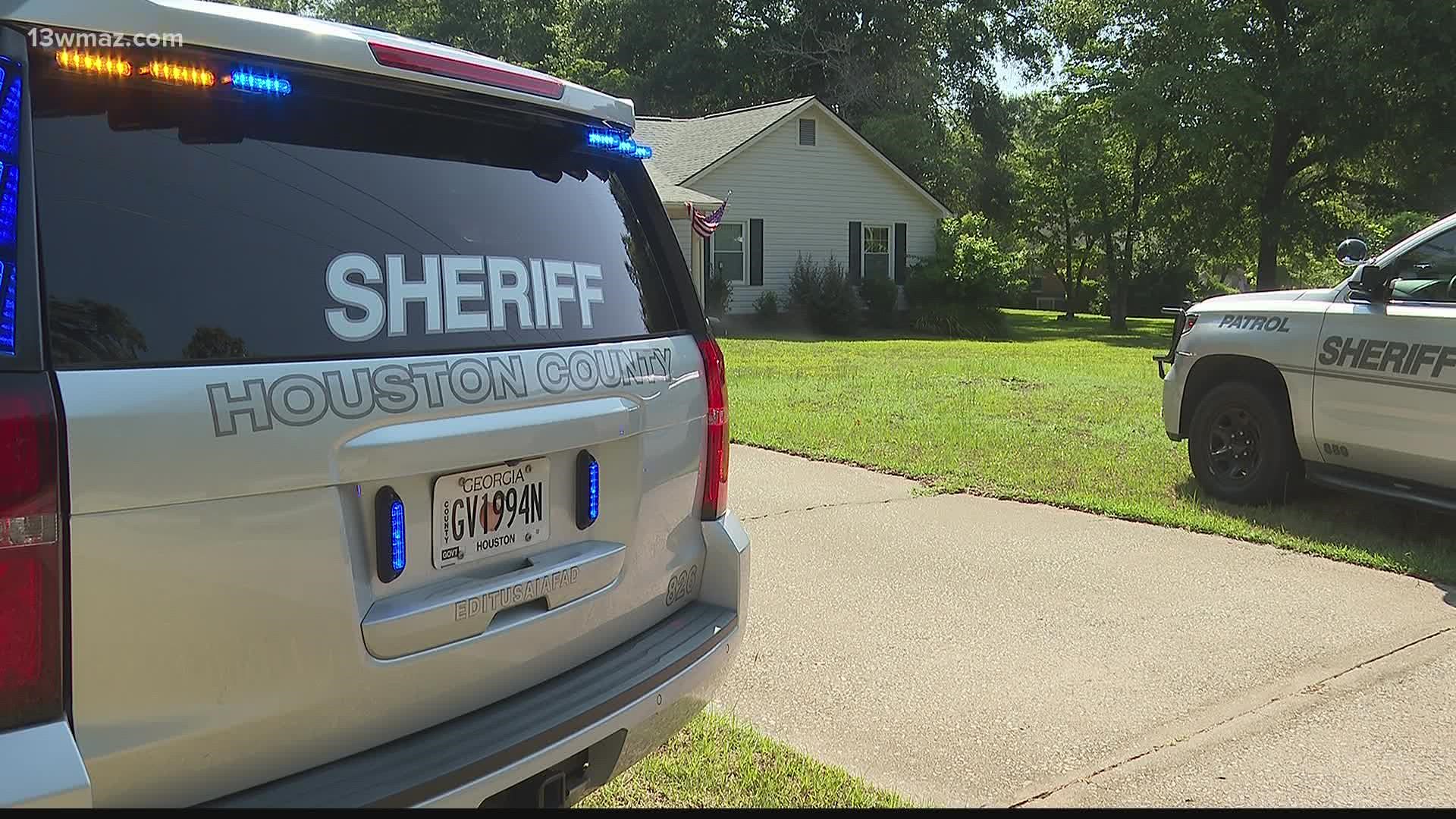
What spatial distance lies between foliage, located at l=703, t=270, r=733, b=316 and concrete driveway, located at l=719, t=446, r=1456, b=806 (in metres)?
19.4

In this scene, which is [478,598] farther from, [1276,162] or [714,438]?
[1276,162]

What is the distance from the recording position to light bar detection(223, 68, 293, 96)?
2.17m

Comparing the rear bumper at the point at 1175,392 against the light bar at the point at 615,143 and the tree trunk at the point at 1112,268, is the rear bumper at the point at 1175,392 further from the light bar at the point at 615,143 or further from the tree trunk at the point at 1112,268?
the tree trunk at the point at 1112,268

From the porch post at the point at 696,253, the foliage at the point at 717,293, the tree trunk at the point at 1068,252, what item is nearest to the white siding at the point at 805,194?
the foliage at the point at 717,293

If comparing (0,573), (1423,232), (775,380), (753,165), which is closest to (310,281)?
(0,573)

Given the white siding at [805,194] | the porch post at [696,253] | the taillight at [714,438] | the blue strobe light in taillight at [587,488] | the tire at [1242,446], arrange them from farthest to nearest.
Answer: the white siding at [805,194] < the porch post at [696,253] < the tire at [1242,446] < the taillight at [714,438] < the blue strobe light in taillight at [587,488]

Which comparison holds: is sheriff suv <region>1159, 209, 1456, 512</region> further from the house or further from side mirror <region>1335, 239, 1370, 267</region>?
the house

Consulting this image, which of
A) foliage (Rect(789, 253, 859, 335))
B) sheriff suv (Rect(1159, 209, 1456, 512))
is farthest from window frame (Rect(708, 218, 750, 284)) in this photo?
sheriff suv (Rect(1159, 209, 1456, 512))

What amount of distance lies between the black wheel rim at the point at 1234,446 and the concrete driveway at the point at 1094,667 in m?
0.90

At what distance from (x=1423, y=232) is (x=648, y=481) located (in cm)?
539

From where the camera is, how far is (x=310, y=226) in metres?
2.27

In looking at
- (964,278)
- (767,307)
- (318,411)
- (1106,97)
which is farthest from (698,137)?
(318,411)

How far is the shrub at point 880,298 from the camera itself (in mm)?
28047

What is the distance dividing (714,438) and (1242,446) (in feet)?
17.2
